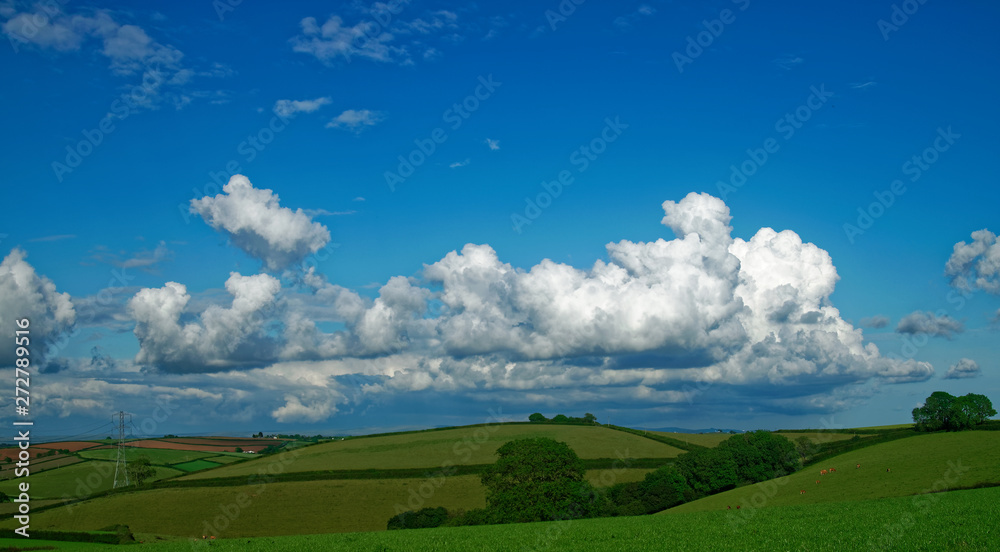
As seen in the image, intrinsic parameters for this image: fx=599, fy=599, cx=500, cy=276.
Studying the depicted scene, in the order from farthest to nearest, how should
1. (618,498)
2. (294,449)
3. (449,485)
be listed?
(294,449), (449,485), (618,498)

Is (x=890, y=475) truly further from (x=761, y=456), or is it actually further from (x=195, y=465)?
(x=195, y=465)

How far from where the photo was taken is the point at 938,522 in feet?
96.1

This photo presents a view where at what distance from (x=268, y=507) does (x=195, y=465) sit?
5722 centimetres

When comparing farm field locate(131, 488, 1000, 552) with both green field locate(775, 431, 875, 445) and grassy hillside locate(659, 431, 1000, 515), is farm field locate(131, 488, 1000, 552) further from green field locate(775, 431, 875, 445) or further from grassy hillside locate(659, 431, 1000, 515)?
green field locate(775, 431, 875, 445)

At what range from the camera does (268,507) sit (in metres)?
86.6

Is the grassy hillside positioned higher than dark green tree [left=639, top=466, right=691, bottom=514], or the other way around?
the grassy hillside

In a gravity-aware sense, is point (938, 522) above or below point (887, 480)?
above

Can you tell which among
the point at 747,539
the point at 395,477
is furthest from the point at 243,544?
the point at 395,477

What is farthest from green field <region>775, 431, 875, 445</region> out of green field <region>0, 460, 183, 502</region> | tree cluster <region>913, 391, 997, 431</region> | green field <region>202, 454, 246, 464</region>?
green field <region>0, 460, 183, 502</region>

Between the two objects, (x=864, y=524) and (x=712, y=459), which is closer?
(x=864, y=524)

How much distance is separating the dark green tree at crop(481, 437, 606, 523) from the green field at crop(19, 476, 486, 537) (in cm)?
1507

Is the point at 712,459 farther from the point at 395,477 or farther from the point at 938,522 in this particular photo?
the point at 938,522

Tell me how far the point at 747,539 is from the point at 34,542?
56730 millimetres

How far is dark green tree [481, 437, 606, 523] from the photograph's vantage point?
223 feet
